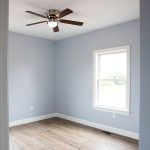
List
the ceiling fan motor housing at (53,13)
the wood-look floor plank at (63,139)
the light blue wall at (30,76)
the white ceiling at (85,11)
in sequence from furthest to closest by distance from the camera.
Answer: the light blue wall at (30,76)
the wood-look floor plank at (63,139)
the ceiling fan motor housing at (53,13)
the white ceiling at (85,11)

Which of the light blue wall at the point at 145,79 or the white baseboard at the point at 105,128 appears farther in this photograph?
the white baseboard at the point at 105,128

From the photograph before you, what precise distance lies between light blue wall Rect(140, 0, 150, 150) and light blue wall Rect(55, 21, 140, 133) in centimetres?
248

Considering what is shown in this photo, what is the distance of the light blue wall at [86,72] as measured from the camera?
361 cm

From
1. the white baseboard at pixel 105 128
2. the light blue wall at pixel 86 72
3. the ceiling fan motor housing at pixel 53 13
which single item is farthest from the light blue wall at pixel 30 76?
the ceiling fan motor housing at pixel 53 13

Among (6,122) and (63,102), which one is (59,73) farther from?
(6,122)

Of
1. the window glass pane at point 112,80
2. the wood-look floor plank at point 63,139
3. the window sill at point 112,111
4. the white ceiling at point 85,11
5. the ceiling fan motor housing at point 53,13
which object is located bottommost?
the wood-look floor plank at point 63,139

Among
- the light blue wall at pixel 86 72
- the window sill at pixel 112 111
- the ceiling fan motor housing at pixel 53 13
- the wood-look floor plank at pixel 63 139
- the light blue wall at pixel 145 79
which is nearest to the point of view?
the light blue wall at pixel 145 79

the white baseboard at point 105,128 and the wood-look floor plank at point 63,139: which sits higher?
the white baseboard at point 105,128

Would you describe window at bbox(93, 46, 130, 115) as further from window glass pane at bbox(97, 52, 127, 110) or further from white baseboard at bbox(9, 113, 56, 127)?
white baseboard at bbox(9, 113, 56, 127)

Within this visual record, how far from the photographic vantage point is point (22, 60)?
15.4 feet

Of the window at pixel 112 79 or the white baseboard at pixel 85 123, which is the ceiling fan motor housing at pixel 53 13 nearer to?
the window at pixel 112 79

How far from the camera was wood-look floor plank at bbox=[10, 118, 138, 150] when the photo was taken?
3197 millimetres

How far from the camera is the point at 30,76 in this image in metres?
4.90

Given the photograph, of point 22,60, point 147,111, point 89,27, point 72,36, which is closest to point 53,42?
point 72,36
